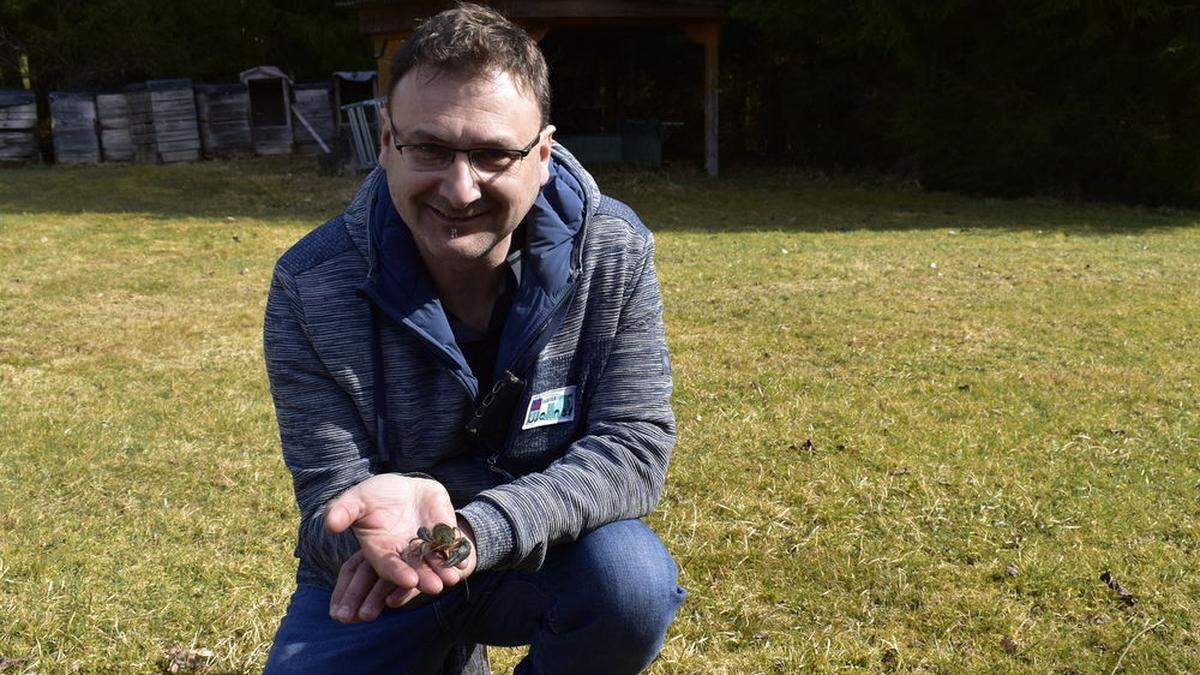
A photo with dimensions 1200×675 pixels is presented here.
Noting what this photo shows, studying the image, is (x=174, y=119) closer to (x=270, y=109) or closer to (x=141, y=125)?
(x=141, y=125)

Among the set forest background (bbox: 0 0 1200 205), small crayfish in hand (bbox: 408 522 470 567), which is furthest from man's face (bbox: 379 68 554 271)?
forest background (bbox: 0 0 1200 205)

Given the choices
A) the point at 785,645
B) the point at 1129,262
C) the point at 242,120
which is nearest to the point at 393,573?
the point at 785,645

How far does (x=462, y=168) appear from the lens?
2209 mm

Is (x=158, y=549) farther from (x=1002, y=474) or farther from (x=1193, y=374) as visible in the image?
(x=1193, y=374)

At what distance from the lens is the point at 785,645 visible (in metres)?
3.33

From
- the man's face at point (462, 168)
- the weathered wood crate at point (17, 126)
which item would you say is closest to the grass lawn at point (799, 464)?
the man's face at point (462, 168)

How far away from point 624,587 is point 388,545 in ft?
1.70

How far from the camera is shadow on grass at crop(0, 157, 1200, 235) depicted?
40.3 ft

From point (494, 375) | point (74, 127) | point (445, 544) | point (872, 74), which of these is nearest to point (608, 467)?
point (494, 375)

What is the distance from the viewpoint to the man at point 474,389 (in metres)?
2.18

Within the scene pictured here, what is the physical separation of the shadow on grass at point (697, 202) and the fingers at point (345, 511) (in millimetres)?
9618

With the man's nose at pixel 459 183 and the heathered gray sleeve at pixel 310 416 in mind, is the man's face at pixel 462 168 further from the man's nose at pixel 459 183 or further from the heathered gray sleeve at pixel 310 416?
the heathered gray sleeve at pixel 310 416

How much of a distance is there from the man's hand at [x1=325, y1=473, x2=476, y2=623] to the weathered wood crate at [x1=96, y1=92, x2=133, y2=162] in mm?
20622

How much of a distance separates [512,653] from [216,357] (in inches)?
150
